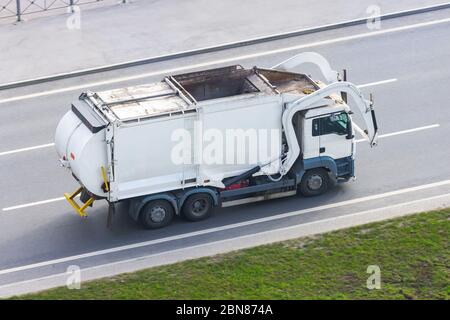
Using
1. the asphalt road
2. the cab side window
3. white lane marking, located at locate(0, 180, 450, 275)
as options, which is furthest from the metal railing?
white lane marking, located at locate(0, 180, 450, 275)

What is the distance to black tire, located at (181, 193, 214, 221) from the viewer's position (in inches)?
965

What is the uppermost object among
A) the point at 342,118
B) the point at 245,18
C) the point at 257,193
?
the point at 245,18

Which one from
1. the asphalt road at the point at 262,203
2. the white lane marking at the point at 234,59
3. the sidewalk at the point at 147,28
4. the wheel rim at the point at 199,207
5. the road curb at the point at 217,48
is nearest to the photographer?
the asphalt road at the point at 262,203

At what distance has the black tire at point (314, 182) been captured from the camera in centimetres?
2544

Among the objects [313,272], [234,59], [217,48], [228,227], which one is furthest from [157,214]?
[217,48]

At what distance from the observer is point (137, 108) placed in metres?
24.0

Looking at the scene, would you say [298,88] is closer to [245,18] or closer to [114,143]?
[114,143]

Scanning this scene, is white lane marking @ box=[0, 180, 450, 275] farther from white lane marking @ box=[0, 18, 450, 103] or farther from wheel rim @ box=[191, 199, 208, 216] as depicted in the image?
white lane marking @ box=[0, 18, 450, 103]

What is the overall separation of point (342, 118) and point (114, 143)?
5261mm

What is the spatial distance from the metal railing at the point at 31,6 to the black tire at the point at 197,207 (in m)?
12.6

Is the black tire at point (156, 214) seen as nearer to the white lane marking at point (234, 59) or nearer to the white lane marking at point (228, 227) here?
the white lane marking at point (228, 227)

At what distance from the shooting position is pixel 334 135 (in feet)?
83.3

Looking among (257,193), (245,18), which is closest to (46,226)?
(257,193)

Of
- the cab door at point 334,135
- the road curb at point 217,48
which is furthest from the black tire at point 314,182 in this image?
the road curb at point 217,48
